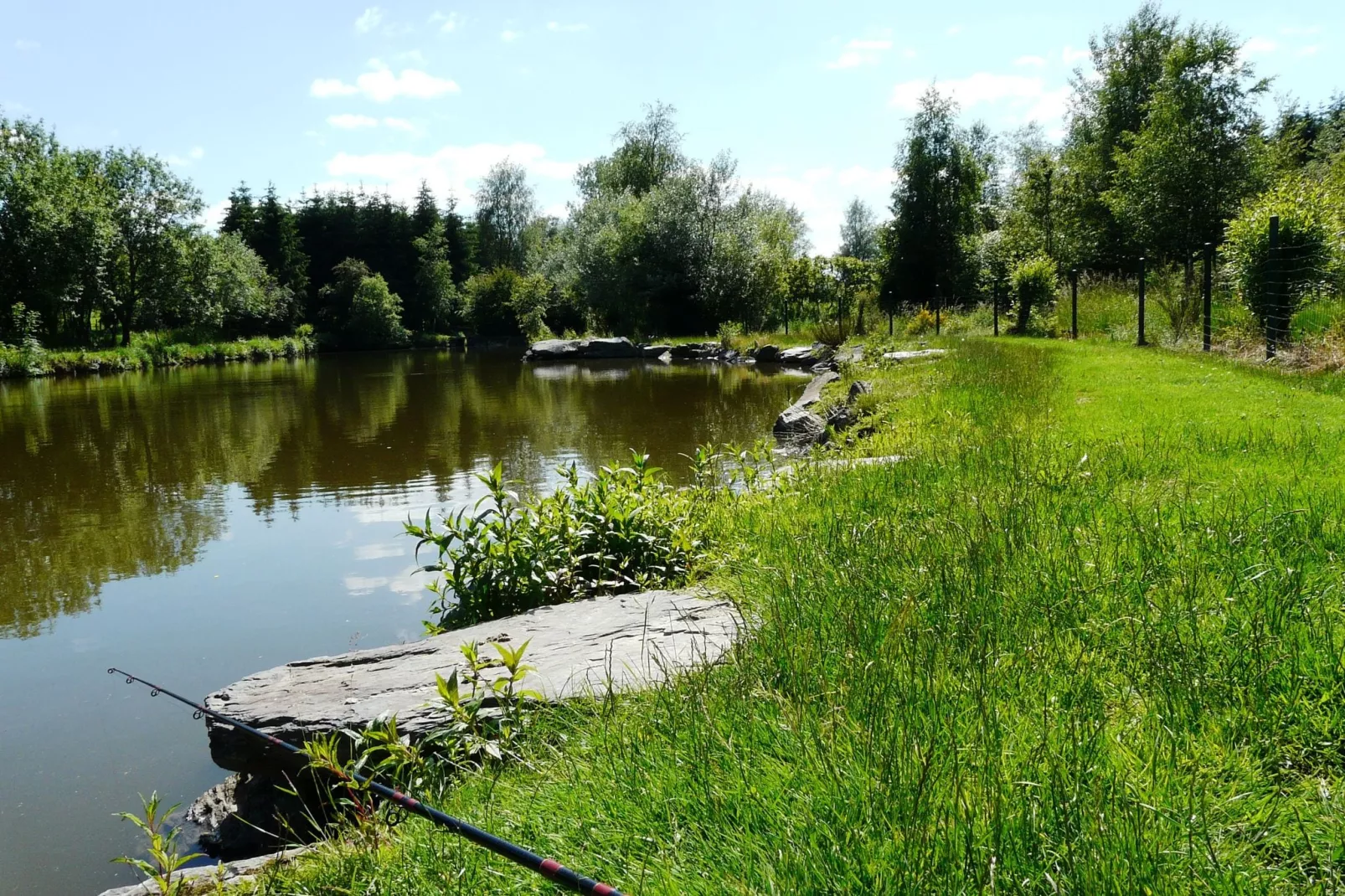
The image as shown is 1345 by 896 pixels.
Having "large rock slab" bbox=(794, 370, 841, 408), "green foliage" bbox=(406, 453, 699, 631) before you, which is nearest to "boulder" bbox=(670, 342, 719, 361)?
"large rock slab" bbox=(794, 370, 841, 408)

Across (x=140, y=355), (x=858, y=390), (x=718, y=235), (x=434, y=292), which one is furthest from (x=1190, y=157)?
(x=434, y=292)

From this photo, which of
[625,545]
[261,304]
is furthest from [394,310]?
[625,545]

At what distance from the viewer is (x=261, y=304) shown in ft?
162

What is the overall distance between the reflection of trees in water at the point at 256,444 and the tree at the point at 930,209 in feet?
50.1

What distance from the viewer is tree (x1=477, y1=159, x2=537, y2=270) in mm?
68625

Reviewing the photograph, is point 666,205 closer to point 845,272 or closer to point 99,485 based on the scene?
point 845,272

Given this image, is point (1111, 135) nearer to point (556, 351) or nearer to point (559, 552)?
point (556, 351)

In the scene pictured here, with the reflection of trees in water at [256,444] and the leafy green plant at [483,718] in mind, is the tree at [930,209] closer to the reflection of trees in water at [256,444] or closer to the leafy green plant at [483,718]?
the reflection of trees in water at [256,444]

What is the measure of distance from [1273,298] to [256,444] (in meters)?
15.6

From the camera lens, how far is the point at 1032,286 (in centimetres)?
2064

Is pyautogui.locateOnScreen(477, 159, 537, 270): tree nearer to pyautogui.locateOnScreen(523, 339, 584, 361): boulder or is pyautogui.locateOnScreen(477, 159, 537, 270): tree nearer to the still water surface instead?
pyautogui.locateOnScreen(523, 339, 584, 361): boulder

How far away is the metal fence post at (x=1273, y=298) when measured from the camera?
10648 mm

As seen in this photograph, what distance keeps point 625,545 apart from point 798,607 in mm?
1948

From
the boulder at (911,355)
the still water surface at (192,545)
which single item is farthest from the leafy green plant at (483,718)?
the boulder at (911,355)
